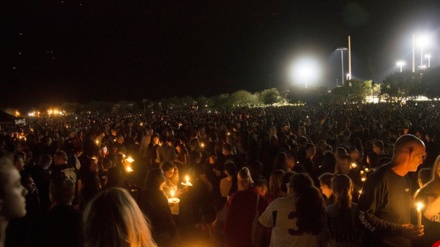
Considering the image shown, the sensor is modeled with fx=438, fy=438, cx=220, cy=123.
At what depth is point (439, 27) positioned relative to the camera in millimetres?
77562

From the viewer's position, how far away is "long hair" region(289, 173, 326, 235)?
422 cm

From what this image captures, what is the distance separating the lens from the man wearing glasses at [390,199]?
406 cm

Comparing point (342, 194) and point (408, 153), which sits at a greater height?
point (408, 153)

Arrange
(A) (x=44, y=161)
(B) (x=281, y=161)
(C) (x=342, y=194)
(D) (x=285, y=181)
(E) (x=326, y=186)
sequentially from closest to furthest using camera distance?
(C) (x=342, y=194) → (E) (x=326, y=186) → (D) (x=285, y=181) → (A) (x=44, y=161) → (B) (x=281, y=161)

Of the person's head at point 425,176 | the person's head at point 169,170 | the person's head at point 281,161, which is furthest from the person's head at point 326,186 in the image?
the person's head at point 169,170

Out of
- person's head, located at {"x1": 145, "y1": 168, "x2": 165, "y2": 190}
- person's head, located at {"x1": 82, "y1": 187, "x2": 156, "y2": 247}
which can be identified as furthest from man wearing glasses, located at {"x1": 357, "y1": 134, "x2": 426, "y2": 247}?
person's head, located at {"x1": 82, "y1": 187, "x2": 156, "y2": 247}

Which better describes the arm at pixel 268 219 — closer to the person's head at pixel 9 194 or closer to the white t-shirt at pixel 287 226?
the white t-shirt at pixel 287 226

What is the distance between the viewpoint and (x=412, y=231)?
3947mm

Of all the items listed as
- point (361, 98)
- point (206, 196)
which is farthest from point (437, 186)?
point (361, 98)

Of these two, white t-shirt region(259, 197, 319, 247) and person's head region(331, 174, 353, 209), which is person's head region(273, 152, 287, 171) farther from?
white t-shirt region(259, 197, 319, 247)

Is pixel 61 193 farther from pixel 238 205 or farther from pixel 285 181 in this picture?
pixel 285 181

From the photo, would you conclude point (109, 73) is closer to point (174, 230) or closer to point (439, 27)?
point (439, 27)

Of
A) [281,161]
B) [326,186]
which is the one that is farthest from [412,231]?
[281,161]

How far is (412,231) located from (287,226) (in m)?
1.13
